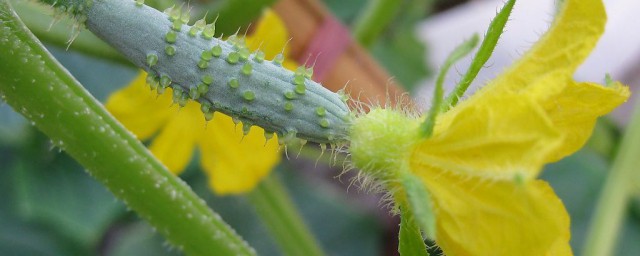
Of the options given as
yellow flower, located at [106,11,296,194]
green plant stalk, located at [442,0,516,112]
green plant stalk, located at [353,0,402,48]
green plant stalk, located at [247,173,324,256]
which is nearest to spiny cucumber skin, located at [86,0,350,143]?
green plant stalk, located at [442,0,516,112]

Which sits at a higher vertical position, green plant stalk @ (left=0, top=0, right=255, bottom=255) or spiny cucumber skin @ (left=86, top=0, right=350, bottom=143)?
spiny cucumber skin @ (left=86, top=0, right=350, bottom=143)

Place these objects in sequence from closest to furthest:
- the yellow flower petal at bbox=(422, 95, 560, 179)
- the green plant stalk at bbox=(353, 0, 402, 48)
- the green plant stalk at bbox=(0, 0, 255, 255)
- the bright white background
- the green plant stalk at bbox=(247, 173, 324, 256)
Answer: the yellow flower petal at bbox=(422, 95, 560, 179), the green plant stalk at bbox=(0, 0, 255, 255), the green plant stalk at bbox=(247, 173, 324, 256), the green plant stalk at bbox=(353, 0, 402, 48), the bright white background

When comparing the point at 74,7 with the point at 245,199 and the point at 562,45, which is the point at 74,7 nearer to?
the point at 562,45

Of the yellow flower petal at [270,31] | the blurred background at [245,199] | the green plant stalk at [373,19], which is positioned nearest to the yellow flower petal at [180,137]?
the yellow flower petal at [270,31]

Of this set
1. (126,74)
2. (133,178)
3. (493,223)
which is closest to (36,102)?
(133,178)

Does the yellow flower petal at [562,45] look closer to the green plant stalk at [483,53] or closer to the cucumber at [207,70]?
the green plant stalk at [483,53]

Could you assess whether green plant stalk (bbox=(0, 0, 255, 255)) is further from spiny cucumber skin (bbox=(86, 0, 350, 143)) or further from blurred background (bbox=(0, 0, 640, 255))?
blurred background (bbox=(0, 0, 640, 255))
